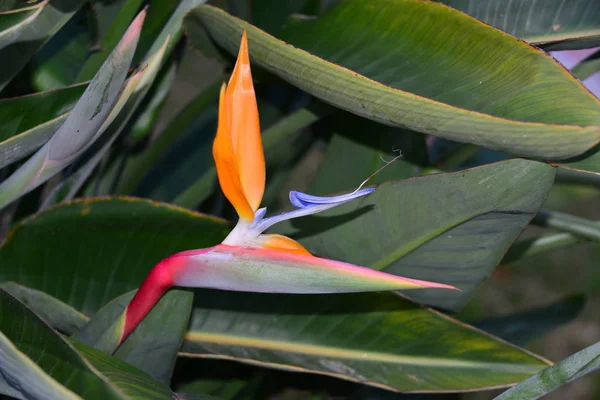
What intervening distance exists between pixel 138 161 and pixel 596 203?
5.44 feet

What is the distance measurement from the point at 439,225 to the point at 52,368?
0.32 metres

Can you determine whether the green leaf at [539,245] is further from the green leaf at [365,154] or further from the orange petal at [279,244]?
the orange petal at [279,244]

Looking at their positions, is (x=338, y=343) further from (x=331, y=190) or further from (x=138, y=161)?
(x=138, y=161)

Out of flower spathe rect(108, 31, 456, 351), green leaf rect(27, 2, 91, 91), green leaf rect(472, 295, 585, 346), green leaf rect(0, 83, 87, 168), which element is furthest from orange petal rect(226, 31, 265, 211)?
green leaf rect(472, 295, 585, 346)

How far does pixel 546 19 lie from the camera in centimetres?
58

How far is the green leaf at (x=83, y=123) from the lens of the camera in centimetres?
41

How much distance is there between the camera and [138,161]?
853mm

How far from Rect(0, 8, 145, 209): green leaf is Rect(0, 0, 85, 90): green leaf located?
0.38 ft

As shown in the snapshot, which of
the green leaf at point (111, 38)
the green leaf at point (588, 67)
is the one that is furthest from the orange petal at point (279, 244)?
the green leaf at point (588, 67)

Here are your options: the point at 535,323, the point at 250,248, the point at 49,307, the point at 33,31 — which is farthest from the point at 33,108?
the point at 535,323

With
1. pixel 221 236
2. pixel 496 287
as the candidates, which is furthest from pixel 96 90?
pixel 496 287

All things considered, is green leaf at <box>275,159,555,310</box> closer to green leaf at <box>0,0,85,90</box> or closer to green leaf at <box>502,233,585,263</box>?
green leaf at <box>502,233,585,263</box>

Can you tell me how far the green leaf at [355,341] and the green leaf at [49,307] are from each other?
10cm

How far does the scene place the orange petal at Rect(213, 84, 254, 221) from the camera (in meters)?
0.39
